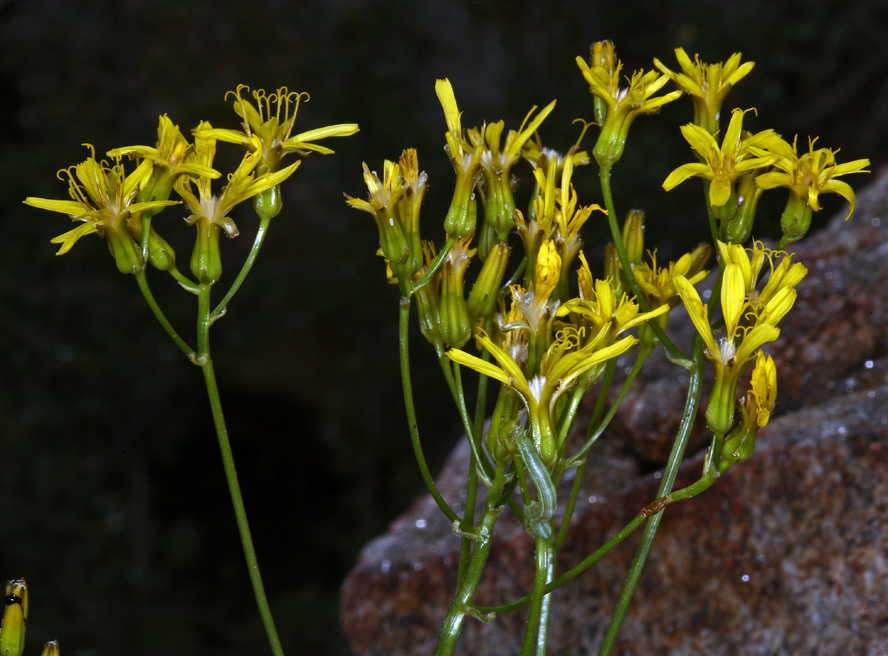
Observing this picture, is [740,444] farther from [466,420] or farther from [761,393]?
[466,420]

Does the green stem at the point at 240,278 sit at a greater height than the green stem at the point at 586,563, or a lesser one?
greater

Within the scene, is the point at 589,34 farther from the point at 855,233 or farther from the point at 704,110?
the point at 704,110

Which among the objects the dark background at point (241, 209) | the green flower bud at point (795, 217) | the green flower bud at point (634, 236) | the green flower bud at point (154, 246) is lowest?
the green flower bud at point (154, 246)

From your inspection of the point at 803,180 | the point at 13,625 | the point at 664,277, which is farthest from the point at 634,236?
the point at 13,625

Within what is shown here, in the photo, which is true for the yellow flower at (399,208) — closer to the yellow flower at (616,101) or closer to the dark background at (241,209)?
the yellow flower at (616,101)

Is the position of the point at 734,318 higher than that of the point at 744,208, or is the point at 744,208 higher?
the point at 744,208

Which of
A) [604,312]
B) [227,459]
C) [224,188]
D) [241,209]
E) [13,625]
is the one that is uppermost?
[241,209]

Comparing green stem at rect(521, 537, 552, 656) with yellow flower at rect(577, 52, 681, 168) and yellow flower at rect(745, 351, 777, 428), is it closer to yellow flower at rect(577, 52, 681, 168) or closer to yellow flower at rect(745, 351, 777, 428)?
yellow flower at rect(745, 351, 777, 428)

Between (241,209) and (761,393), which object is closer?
(761,393)

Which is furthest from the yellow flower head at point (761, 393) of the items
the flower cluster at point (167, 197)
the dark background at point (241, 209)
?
the dark background at point (241, 209)
